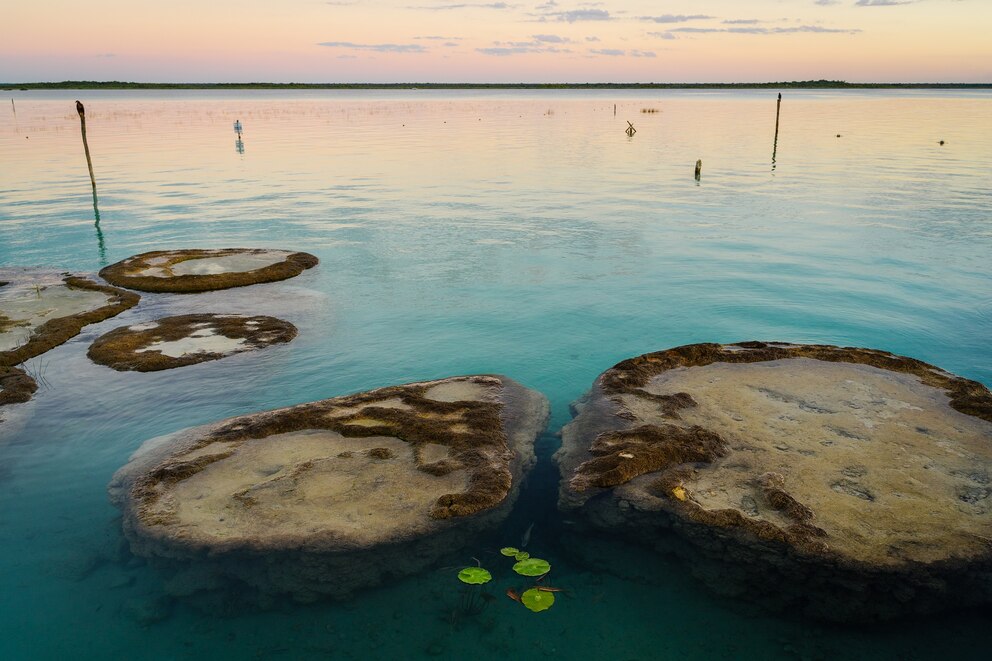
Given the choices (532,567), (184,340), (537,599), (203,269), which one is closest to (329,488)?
(532,567)

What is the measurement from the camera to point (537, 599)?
6871 millimetres

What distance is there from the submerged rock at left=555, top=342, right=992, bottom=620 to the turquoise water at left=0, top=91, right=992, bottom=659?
15.7 inches

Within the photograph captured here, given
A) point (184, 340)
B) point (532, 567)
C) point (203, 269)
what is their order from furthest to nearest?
point (203, 269) < point (184, 340) < point (532, 567)

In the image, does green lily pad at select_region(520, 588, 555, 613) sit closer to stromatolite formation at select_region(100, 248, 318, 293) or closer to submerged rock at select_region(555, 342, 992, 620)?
submerged rock at select_region(555, 342, 992, 620)

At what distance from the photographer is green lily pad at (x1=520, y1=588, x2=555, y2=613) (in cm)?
679

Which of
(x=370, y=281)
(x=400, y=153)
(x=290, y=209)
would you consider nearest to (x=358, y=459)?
(x=370, y=281)

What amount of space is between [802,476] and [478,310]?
9.72 meters

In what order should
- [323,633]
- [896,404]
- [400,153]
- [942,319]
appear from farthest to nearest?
[400,153]
[942,319]
[896,404]
[323,633]

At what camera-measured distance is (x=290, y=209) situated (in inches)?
1168

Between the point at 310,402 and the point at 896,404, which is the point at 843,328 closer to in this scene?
the point at 896,404

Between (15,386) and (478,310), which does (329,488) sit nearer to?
(15,386)

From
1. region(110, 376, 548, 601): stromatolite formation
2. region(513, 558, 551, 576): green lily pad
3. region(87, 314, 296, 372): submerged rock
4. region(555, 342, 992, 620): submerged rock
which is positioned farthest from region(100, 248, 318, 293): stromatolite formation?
region(513, 558, 551, 576): green lily pad

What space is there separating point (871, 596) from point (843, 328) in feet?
32.1

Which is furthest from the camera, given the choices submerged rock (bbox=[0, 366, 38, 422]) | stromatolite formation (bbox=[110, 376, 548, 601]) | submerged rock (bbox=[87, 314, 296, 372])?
submerged rock (bbox=[87, 314, 296, 372])
